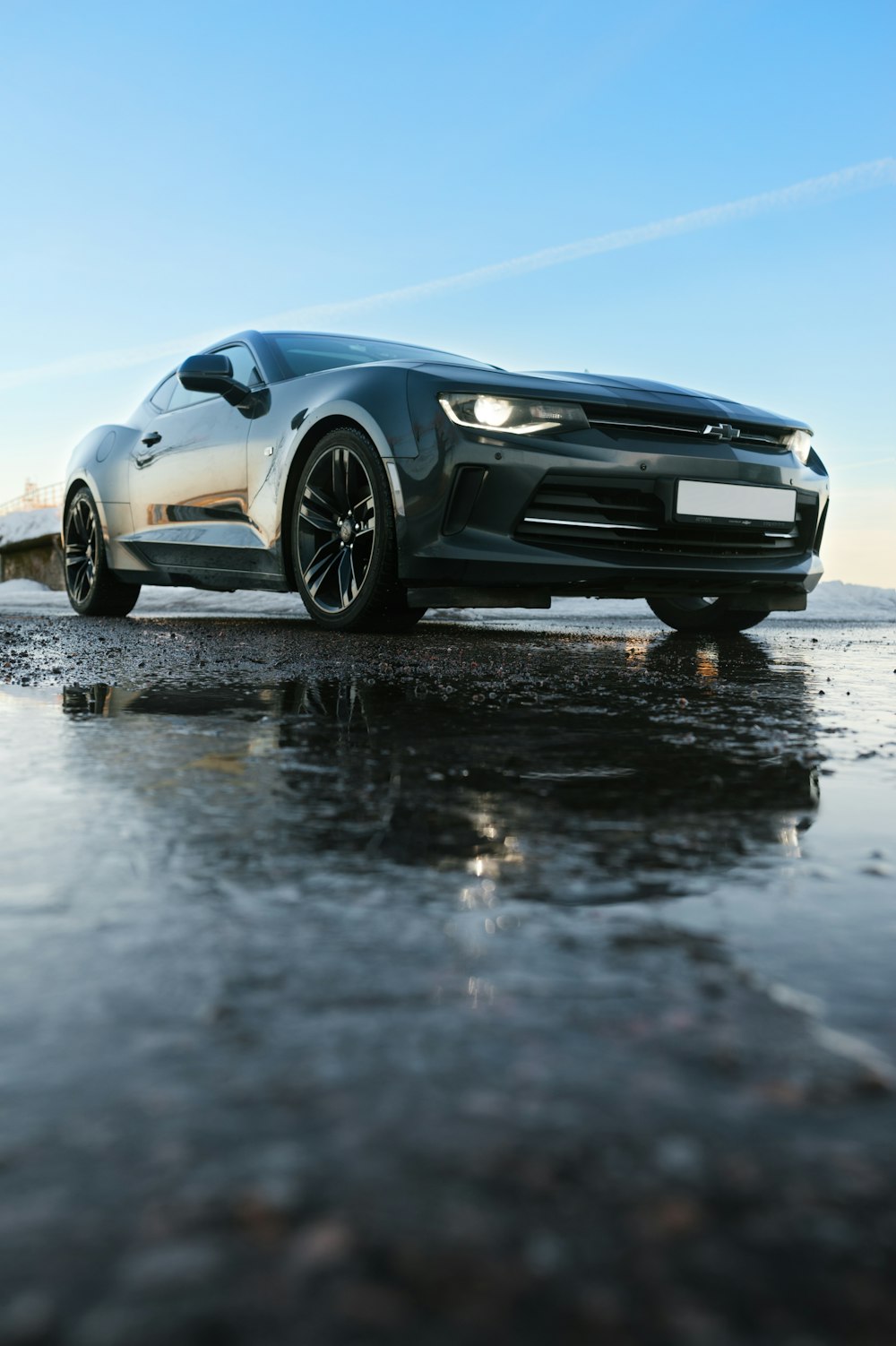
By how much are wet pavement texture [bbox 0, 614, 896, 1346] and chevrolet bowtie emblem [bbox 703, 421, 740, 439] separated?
354 cm

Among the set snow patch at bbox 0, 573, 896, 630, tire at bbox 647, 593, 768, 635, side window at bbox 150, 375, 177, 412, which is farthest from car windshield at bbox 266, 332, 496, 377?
tire at bbox 647, 593, 768, 635

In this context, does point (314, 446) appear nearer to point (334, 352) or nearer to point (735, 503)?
point (334, 352)

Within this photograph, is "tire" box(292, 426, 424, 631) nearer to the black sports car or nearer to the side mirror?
the black sports car

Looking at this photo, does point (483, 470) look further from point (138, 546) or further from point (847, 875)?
point (847, 875)

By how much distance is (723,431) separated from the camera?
5590 millimetres

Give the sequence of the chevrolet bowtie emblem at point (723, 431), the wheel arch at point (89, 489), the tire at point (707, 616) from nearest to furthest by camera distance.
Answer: the chevrolet bowtie emblem at point (723, 431) < the tire at point (707, 616) < the wheel arch at point (89, 489)

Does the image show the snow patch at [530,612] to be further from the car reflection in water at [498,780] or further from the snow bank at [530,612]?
the car reflection in water at [498,780]

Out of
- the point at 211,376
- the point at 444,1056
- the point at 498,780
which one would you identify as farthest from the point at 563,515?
the point at 444,1056

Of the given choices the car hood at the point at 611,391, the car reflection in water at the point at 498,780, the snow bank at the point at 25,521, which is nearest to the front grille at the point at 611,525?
the car hood at the point at 611,391

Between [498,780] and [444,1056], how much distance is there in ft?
4.03

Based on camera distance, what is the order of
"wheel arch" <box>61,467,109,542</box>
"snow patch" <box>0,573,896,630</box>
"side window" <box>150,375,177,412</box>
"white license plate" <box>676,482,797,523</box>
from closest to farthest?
"white license plate" <box>676,482,797,523</box> < "side window" <box>150,375,177,412</box> < "wheel arch" <box>61,467,109,542</box> < "snow patch" <box>0,573,896,630</box>

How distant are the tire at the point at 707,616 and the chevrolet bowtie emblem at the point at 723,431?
132 cm

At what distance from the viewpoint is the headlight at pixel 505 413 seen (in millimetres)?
5035

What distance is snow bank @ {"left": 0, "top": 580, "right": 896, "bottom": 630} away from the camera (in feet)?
28.1
